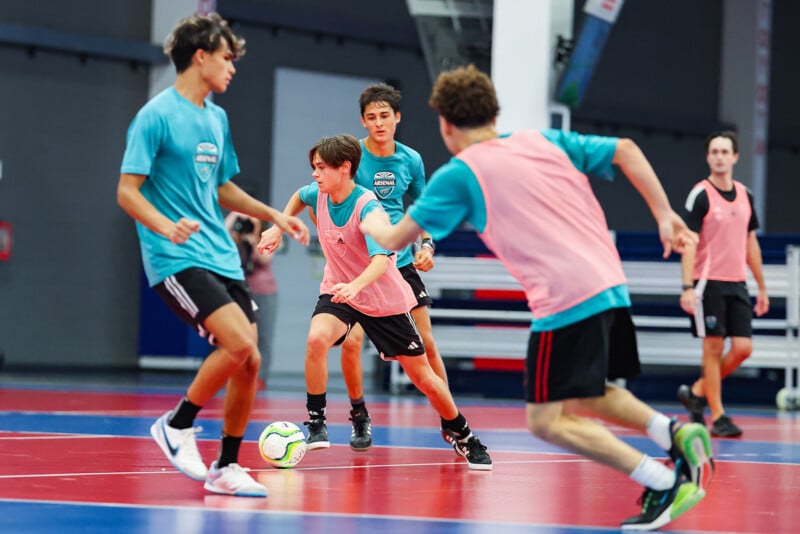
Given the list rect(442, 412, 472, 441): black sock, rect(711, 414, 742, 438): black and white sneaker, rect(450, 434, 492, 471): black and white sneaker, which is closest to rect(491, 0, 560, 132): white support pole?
rect(711, 414, 742, 438): black and white sneaker

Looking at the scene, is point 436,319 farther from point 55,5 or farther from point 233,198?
point 233,198

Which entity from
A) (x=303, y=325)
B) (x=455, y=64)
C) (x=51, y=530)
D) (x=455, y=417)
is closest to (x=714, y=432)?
(x=455, y=417)

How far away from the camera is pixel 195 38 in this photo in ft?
17.8

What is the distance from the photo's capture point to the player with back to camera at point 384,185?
7.57m

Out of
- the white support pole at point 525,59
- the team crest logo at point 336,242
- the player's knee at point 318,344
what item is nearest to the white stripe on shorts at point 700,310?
the team crest logo at point 336,242

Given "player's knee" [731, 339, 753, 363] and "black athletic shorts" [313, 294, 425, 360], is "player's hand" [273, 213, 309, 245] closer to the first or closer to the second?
"black athletic shorts" [313, 294, 425, 360]

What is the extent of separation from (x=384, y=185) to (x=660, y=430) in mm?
3262

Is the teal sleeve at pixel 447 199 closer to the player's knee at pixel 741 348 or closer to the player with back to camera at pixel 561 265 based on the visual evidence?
the player with back to camera at pixel 561 265

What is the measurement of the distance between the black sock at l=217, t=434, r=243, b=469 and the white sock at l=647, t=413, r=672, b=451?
1.73 m

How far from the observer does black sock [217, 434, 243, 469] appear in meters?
5.43

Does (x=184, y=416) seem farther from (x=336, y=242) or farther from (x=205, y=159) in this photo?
(x=336, y=242)

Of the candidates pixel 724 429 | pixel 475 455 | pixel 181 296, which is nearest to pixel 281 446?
pixel 475 455

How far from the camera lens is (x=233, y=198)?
5.73 meters

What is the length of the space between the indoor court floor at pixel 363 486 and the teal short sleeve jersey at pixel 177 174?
3.25 feet
